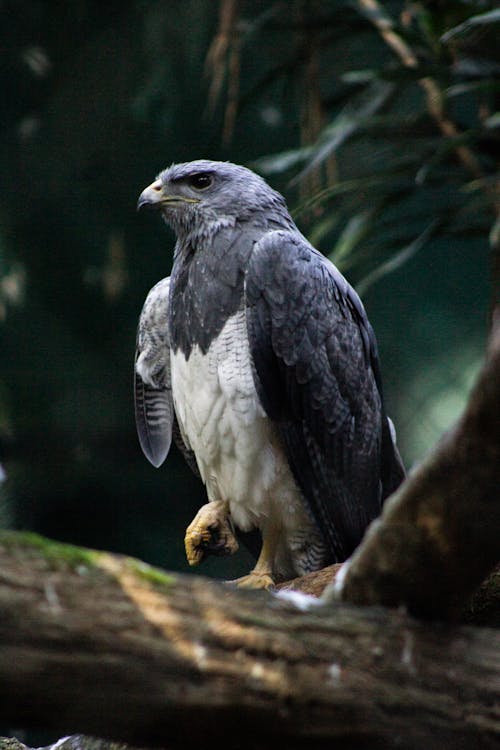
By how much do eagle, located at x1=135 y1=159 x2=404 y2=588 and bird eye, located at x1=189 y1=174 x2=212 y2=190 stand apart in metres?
0.15

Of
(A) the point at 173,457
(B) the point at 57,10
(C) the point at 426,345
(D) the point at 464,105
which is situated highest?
(B) the point at 57,10

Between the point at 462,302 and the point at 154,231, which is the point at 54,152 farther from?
the point at 462,302

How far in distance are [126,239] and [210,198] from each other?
2.72 meters

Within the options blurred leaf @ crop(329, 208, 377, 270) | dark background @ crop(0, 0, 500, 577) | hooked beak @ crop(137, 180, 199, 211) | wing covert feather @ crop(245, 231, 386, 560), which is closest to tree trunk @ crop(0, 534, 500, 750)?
wing covert feather @ crop(245, 231, 386, 560)

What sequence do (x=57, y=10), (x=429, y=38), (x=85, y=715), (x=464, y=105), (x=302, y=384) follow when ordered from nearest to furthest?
(x=85, y=715)
(x=302, y=384)
(x=429, y=38)
(x=464, y=105)
(x=57, y=10)

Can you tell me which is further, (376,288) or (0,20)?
(0,20)

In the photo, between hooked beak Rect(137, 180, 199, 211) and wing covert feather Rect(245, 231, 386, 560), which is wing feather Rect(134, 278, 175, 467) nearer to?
hooked beak Rect(137, 180, 199, 211)

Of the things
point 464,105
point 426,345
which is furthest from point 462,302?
point 464,105

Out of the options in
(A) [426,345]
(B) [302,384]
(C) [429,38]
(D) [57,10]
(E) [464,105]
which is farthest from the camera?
(D) [57,10]

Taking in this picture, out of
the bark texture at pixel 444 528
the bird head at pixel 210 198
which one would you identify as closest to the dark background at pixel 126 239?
the bird head at pixel 210 198

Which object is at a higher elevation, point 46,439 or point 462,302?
point 462,302

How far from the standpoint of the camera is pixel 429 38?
4363 millimetres

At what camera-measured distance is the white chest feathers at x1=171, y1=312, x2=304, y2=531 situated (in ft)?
9.24

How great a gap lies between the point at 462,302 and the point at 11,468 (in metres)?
2.74
